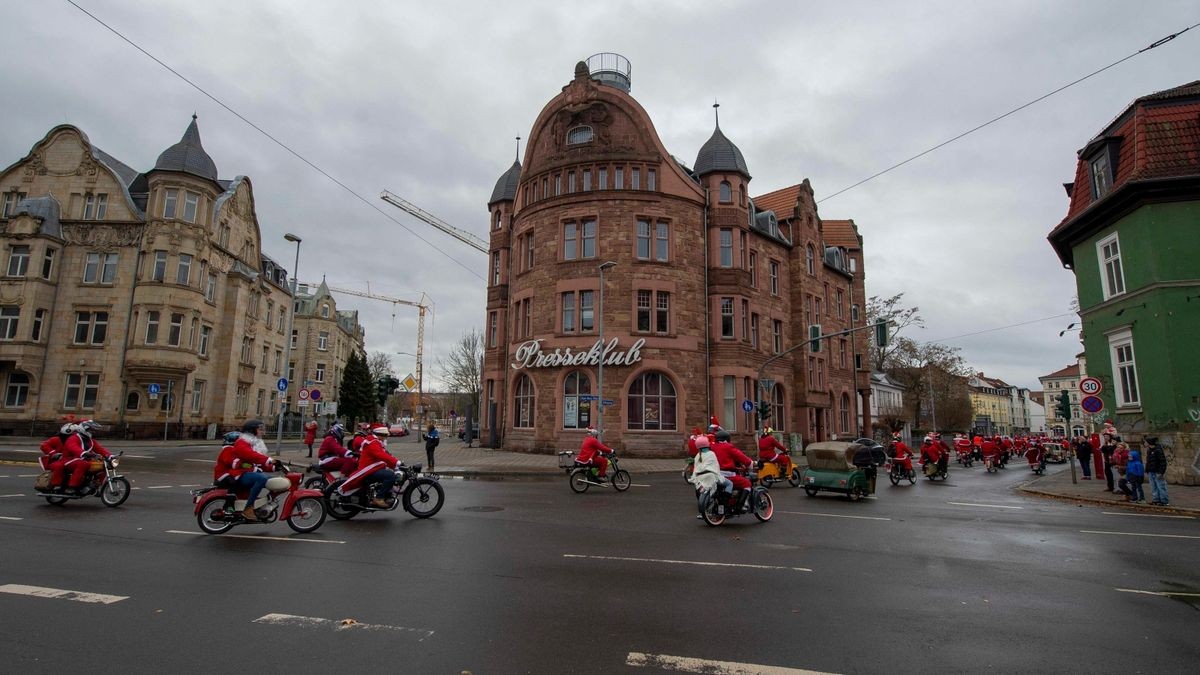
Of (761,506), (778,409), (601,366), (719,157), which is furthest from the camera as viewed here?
(778,409)

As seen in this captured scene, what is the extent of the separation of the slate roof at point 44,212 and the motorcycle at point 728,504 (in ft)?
144

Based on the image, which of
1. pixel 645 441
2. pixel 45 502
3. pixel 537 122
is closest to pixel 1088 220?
pixel 645 441

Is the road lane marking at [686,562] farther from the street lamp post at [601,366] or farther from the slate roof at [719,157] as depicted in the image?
the slate roof at [719,157]

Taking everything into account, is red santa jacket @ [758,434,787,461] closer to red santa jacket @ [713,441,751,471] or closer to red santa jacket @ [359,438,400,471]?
red santa jacket @ [713,441,751,471]

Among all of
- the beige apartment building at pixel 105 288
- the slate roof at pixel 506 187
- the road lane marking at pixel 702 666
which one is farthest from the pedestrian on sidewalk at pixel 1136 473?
the beige apartment building at pixel 105 288

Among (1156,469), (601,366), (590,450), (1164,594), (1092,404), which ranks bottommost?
(1164,594)

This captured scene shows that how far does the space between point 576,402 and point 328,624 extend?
23.5 meters

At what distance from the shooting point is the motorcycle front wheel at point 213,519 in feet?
30.4

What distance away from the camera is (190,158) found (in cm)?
3725

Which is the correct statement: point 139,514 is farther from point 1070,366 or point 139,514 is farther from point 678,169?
point 1070,366

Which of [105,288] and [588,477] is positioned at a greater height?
[105,288]

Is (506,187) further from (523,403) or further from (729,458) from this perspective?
(729,458)

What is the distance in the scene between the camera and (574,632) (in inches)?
192

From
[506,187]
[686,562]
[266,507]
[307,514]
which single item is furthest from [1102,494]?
[506,187]
